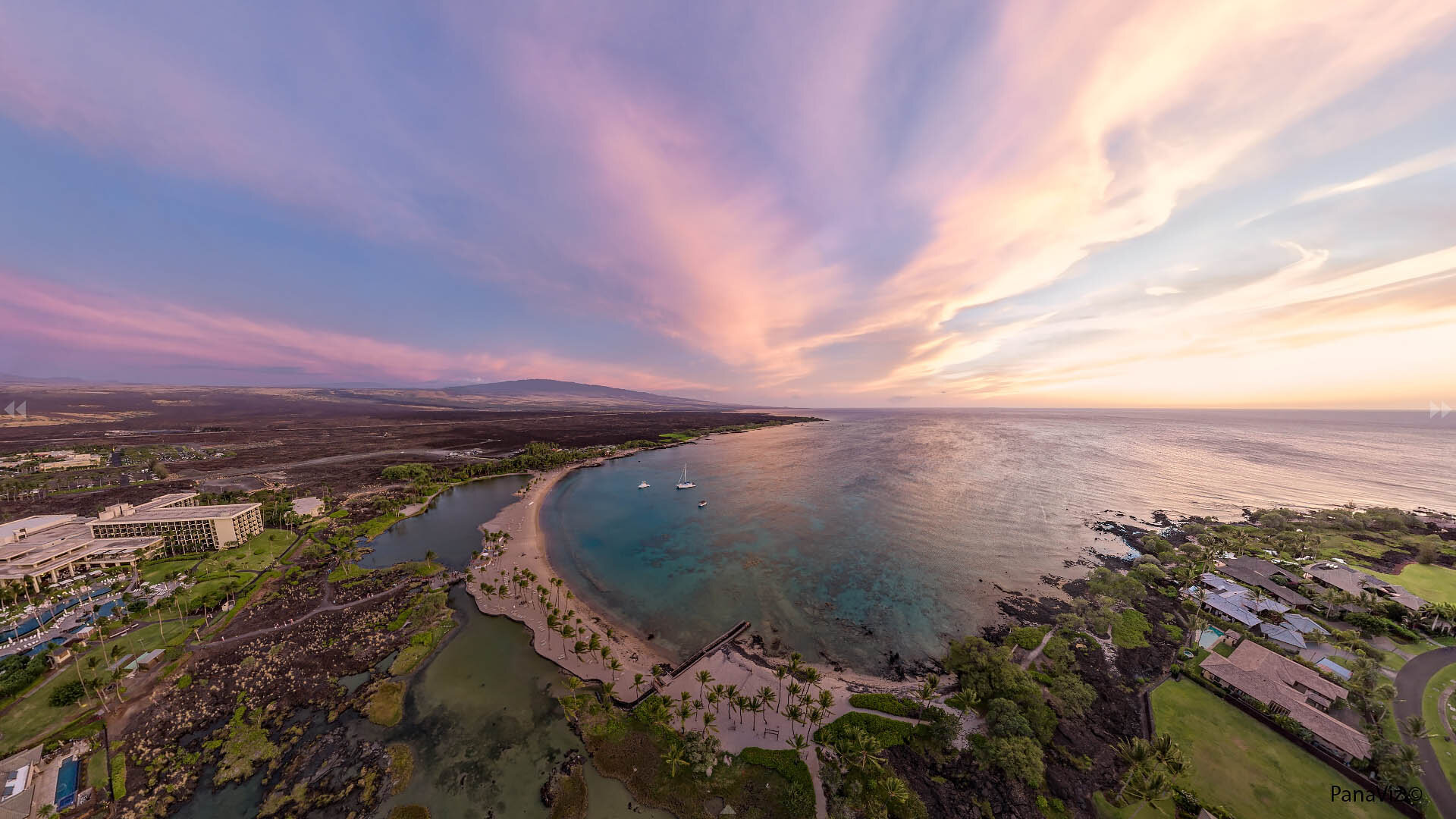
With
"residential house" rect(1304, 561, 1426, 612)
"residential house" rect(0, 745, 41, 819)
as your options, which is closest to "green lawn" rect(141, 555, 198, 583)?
"residential house" rect(0, 745, 41, 819)

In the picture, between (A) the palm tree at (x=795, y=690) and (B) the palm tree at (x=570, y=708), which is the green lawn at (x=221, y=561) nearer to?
(B) the palm tree at (x=570, y=708)

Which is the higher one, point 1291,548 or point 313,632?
point 1291,548

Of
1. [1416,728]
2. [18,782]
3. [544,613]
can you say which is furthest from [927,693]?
[18,782]

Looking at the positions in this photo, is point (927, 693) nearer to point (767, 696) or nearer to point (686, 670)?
point (767, 696)

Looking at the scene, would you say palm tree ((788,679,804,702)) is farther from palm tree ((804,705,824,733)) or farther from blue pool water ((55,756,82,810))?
blue pool water ((55,756,82,810))

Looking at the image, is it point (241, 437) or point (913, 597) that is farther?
point (241, 437)

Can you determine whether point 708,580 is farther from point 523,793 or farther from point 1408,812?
point 1408,812

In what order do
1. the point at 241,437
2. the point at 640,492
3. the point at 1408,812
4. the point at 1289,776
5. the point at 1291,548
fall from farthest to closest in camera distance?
the point at 241,437 < the point at 640,492 < the point at 1291,548 < the point at 1289,776 < the point at 1408,812

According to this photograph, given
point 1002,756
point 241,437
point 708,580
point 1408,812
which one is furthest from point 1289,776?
point 241,437
